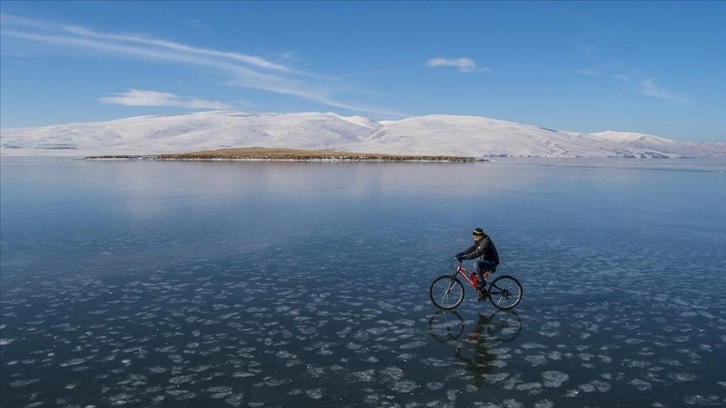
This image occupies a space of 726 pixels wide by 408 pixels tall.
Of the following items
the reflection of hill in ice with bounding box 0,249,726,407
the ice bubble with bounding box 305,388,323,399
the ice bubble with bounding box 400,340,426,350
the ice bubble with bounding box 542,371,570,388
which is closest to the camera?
the ice bubble with bounding box 305,388,323,399

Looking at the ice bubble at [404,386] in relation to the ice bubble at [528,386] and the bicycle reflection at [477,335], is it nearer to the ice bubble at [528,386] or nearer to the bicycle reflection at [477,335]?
the bicycle reflection at [477,335]

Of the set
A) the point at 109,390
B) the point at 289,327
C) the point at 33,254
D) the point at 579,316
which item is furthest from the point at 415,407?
the point at 33,254

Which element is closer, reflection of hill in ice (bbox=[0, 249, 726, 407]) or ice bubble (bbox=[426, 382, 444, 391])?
reflection of hill in ice (bbox=[0, 249, 726, 407])

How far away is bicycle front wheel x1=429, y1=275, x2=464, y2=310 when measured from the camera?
15.8 meters

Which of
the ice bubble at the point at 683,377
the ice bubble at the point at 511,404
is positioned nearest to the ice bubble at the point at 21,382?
the ice bubble at the point at 511,404

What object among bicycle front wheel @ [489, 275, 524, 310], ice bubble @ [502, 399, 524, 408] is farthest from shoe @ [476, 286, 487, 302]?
ice bubble @ [502, 399, 524, 408]

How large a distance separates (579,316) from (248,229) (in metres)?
19.3

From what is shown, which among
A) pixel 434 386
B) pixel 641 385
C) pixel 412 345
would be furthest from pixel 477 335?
pixel 641 385

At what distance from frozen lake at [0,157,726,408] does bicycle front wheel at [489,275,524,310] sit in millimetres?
390

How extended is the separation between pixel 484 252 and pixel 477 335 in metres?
2.66

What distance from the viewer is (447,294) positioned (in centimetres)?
1585

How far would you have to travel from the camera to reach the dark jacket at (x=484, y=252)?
50.4 ft

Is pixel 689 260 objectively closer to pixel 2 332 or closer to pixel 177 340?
pixel 177 340

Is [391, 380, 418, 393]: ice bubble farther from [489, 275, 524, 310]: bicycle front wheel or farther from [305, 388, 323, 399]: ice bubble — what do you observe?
[489, 275, 524, 310]: bicycle front wheel
